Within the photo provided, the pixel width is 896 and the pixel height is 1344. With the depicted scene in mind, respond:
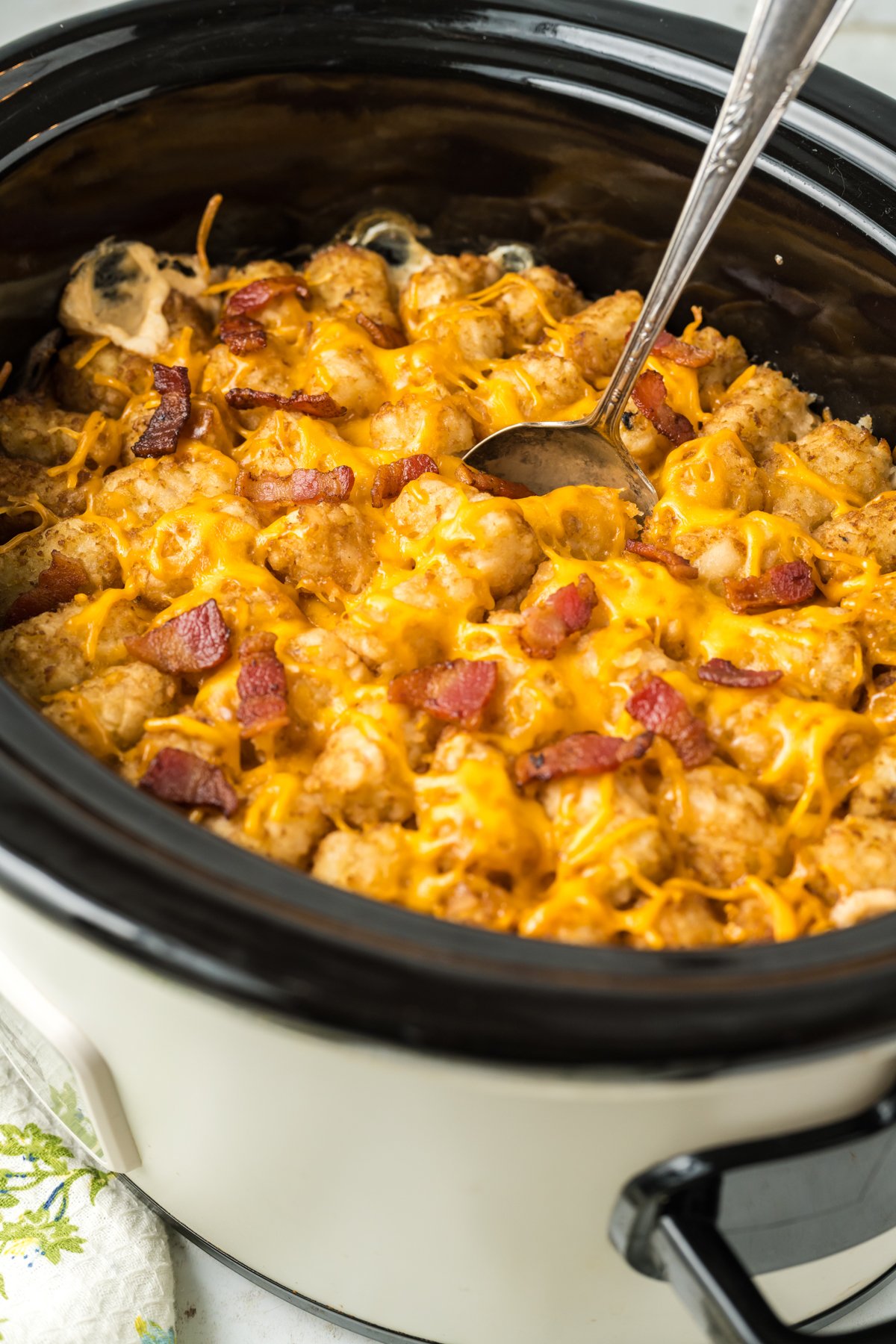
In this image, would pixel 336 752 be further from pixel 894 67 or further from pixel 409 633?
pixel 894 67

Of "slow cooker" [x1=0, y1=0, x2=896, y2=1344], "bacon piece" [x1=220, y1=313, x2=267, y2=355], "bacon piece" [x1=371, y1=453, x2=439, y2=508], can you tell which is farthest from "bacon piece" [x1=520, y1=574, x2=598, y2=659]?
"bacon piece" [x1=220, y1=313, x2=267, y2=355]

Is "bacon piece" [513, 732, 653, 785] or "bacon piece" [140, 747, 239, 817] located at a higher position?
"bacon piece" [513, 732, 653, 785]

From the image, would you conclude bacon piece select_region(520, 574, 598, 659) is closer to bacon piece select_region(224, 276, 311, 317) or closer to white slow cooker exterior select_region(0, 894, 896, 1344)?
white slow cooker exterior select_region(0, 894, 896, 1344)

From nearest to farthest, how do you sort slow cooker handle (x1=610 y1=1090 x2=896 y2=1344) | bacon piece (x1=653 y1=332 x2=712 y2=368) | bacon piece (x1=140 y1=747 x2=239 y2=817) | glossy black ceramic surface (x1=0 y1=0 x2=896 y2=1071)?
slow cooker handle (x1=610 y1=1090 x2=896 y2=1344)
bacon piece (x1=140 y1=747 x2=239 y2=817)
glossy black ceramic surface (x1=0 y1=0 x2=896 y2=1071)
bacon piece (x1=653 y1=332 x2=712 y2=368)

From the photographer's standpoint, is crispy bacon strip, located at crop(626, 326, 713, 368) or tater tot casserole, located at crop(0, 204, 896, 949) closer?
tater tot casserole, located at crop(0, 204, 896, 949)

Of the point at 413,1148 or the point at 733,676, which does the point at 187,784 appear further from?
the point at 733,676

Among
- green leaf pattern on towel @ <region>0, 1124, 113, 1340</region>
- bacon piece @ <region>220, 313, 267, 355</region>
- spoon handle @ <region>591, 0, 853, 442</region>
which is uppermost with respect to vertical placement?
spoon handle @ <region>591, 0, 853, 442</region>

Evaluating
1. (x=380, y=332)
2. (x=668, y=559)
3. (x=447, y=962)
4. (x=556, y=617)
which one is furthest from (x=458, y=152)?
(x=447, y=962)

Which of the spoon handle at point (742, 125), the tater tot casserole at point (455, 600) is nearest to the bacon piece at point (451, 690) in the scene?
the tater tot casserole at point (455, 600)
